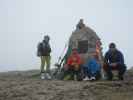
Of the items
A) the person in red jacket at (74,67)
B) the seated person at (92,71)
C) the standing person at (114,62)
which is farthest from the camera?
the person in red jacket at (74,67)

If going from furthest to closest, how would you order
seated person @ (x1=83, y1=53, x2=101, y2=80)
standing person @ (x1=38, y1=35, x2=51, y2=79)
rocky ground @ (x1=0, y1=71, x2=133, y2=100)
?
standing person @ (x1=38, y1=35, x2=51, y2=79), seated person @ (x1=83, y1=53, x2=101, y2=80), rocky ground @ (x1=0, y1=71, x2=133, y2=100)

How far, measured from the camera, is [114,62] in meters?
15.7

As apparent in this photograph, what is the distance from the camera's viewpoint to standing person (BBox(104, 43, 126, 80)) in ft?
50.6

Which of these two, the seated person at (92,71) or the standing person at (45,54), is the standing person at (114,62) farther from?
the standing person at (45,54)

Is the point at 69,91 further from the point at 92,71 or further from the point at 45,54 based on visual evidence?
the point at 45,54

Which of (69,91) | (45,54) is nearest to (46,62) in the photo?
(45,54)

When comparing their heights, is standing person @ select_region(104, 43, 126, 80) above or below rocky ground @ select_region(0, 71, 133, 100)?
above

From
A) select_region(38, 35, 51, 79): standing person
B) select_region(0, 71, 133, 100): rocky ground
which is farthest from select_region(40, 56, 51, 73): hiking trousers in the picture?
select_region(0, 71, 133, 100): rocky ground

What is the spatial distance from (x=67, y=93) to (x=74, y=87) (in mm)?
1018

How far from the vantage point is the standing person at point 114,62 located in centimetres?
1544

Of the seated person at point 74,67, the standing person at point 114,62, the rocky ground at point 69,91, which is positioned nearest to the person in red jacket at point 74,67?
the seated person at point 74,67

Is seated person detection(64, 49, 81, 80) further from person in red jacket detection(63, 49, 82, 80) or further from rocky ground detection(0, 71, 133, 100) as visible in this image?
rocky ground detection(0, 71, 133, 100)

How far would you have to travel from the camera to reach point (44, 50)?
17.1 metres

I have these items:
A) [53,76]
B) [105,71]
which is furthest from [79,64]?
[53,76]
